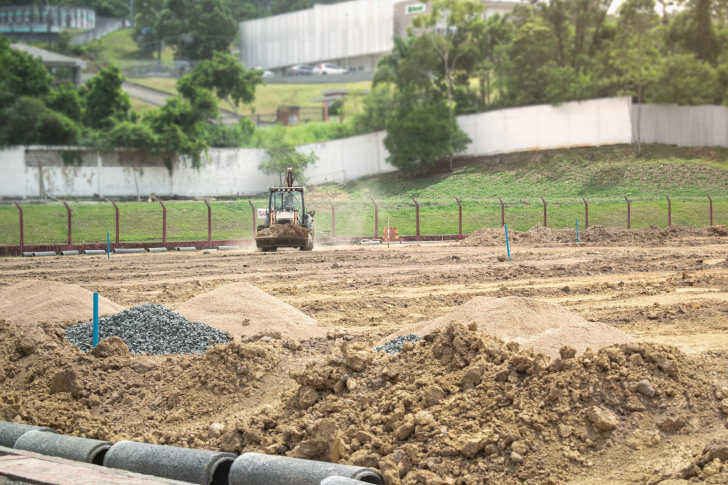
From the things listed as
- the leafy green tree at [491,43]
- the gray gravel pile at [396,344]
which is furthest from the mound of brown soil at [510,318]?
the leafy green tree at [491,43]

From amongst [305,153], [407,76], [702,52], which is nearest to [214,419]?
[305,153]

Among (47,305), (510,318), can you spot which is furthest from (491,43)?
(510,318)

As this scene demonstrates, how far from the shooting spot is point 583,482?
7164 millimetres

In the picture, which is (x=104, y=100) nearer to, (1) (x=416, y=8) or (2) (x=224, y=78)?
(2) (x=224, y=78)

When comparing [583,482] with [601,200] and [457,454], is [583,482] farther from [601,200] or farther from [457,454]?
[601,200]

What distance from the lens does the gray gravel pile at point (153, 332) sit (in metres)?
12.4

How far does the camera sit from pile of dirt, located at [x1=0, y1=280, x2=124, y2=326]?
14.8 m

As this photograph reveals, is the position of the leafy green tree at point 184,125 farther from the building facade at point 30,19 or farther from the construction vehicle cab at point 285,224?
the building facade at point 30,19

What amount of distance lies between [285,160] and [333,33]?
58.2 m

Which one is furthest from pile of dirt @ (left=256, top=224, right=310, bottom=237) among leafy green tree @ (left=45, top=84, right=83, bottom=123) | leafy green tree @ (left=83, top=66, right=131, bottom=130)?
leafy green tree @ (left=83, top=66, right=131, bottom=130)

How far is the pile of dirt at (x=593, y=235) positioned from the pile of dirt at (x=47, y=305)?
20.0m

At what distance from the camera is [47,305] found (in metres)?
15.2

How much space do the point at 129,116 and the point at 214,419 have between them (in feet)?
169

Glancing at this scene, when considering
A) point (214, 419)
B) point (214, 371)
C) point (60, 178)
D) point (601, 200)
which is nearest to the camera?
point (214, 419)
